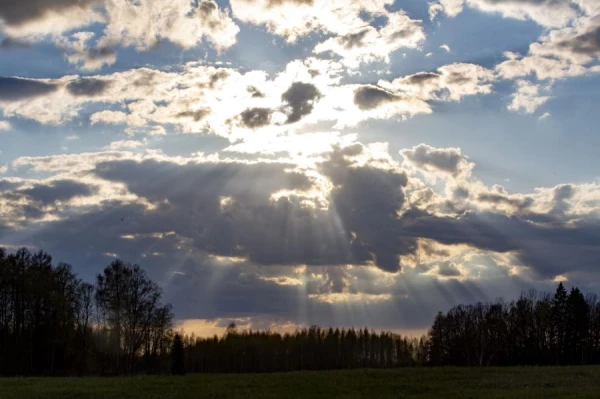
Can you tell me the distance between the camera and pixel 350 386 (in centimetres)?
4422

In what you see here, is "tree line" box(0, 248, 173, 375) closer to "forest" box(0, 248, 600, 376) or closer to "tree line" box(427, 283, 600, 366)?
"forest" box(0, 248, 600, 376)

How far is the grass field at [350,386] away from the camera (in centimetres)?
3916

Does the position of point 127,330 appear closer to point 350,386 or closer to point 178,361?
point 178,361

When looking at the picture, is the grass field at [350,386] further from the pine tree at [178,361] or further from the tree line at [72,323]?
the tree line at [72,323]

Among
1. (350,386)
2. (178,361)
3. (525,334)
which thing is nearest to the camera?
(350,386)

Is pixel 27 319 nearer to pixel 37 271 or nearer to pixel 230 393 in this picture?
pixel 37 271

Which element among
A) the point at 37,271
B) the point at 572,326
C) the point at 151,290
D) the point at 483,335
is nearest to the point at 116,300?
the point at 151,290

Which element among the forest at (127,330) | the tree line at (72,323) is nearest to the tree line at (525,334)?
the forest at (127,330)

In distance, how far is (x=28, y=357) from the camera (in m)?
89.3

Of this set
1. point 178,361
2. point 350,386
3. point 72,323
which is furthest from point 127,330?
point 350,386

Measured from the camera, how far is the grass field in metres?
39.2

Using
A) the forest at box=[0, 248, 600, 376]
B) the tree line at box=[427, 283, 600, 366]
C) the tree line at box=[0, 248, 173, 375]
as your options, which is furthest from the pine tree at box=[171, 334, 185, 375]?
the tree line at box=[427, 283, 600, 366]

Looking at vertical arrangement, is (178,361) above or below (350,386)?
below

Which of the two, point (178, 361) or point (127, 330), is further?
point (127, 330)
